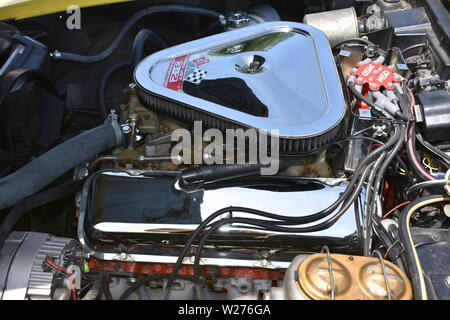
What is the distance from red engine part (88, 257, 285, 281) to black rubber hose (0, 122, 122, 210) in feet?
0.98

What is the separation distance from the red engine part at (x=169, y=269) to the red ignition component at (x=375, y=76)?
737 millimetres

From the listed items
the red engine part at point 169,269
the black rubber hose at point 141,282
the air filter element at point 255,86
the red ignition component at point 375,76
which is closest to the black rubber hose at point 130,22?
the air filter element at point 255,86

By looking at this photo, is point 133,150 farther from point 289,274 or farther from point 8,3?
point 8,3

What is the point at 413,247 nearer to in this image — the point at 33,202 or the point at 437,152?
the point at 437,152

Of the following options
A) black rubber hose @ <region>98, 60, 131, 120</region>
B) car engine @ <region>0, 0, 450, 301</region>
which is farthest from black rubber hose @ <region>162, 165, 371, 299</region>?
black rubber hose @ <region>98, 60, 131, 120</region>

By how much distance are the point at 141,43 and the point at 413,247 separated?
1.28m

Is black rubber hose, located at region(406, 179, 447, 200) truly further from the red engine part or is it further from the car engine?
the red engine part

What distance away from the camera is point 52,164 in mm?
1233

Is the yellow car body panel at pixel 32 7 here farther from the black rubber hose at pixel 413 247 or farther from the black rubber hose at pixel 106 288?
the black rubber hose at pixel 413 247

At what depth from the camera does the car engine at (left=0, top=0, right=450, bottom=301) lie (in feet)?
3.69

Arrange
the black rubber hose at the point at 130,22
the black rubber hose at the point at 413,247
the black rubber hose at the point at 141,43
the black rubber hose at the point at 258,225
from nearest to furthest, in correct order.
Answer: the black rubber hose at the point at 413,247, the black rubber hose at the point at 258,225, the black rubber hose at the point at 141,43, the black rubber hose at the point at 130,22

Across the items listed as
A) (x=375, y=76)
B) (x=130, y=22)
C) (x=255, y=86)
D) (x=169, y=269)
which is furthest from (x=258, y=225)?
(x=130, y=22)

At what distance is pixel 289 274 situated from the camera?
0.95 metres

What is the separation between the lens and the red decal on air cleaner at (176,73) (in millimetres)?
1349
